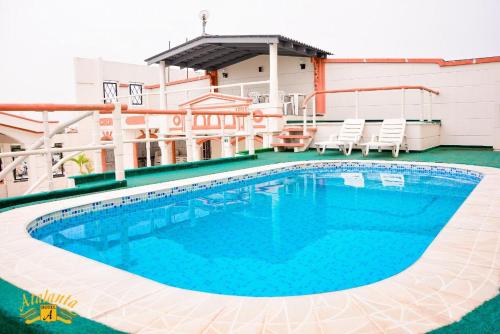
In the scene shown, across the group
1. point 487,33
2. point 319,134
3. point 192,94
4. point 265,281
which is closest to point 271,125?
point 319,134

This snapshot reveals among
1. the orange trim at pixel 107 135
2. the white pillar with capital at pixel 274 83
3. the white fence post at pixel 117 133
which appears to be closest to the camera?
the white fence post at pixel 117 133

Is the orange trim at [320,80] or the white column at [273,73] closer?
the white column at [273,73]

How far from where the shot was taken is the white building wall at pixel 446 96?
12.1 meters

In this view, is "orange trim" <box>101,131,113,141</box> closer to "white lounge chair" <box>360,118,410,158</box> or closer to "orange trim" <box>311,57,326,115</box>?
"orange trim" <box>311,57,326,115</box>

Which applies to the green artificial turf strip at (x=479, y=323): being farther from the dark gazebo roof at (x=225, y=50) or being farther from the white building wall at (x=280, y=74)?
the white building wall at (x=280, y=74)

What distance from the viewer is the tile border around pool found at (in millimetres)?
1800

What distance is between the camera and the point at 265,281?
113 inches

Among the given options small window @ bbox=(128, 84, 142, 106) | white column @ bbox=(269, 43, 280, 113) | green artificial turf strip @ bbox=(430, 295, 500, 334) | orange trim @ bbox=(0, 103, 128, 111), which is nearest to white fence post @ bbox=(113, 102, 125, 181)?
orange trim @ bbox=(0, 103, 128, 111)

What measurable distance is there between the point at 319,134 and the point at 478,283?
411 inches

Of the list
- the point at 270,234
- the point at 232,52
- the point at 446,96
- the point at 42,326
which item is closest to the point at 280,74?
the point at 232,52

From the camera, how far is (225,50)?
16.0 m

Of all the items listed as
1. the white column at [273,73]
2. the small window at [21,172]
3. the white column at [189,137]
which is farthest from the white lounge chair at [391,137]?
the small window at [21,172]

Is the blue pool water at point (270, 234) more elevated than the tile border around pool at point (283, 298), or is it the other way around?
the tile border around pool at point (283, 298)

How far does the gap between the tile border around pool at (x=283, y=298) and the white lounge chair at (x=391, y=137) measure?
7.02 metres
